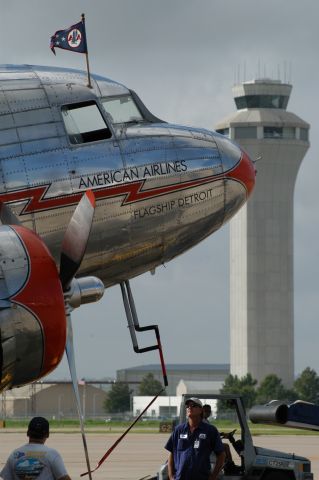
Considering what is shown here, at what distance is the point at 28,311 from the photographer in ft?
64.1

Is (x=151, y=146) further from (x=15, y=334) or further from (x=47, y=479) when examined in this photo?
(x=47, y=479)

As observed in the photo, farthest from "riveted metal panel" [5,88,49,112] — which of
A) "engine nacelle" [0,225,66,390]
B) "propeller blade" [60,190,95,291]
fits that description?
"engine nacelle" [0,225,66,390]

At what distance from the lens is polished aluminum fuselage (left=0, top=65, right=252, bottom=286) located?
25.2 metres

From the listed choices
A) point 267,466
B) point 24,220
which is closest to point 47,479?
point 24,220

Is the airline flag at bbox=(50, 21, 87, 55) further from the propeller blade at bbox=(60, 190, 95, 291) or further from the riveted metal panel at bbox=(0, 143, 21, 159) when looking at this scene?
the propeller blade at bbox=(60, 190, 95, 291)

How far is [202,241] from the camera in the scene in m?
28.6

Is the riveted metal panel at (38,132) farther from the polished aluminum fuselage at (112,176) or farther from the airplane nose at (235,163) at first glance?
the airplane nose at (235,163)

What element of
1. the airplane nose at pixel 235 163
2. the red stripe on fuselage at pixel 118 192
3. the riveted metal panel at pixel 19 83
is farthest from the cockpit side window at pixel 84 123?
the airplane nose at pixel 235 163

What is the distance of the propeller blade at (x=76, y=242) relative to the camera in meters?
21.6

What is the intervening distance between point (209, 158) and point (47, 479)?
1138 cm

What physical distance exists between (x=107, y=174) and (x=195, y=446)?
7.15m

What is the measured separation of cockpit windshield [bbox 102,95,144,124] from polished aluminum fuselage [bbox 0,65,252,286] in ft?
0.47

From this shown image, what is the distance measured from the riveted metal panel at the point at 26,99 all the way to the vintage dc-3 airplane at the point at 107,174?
23 mm

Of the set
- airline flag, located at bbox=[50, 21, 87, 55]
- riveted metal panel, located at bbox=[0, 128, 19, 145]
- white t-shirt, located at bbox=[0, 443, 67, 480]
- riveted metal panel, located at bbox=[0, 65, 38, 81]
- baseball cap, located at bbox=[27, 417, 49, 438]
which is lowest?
white t-shirt, located at bbox=[0, 443, 67, 480]
